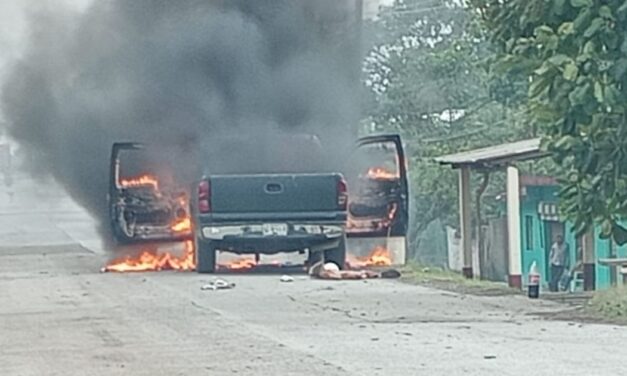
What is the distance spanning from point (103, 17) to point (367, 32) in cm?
762

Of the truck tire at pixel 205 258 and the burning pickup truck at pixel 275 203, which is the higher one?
the burning pickup truck at pixel 275 203

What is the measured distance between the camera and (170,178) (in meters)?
24.3

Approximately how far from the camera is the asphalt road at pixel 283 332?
1144 cm

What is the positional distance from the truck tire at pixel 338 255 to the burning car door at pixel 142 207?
7.77ft

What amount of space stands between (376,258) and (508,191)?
11.5ft

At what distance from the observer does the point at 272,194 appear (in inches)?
853

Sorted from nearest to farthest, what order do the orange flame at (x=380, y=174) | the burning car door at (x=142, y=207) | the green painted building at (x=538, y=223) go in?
the burning car door at (x=142, y=207), the orange flame at (x=380, y=174), the green painted building at (x=538, y=223)

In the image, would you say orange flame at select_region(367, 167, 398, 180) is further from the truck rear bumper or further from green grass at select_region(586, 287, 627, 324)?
green grass at select_region(586, 287, 627, 324)

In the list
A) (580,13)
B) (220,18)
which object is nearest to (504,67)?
(580,13)

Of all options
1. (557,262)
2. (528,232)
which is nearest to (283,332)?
(557,262)

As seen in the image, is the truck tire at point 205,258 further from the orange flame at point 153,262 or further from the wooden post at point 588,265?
the wooden post at point 588,265

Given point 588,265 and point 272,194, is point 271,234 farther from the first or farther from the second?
point 588,265

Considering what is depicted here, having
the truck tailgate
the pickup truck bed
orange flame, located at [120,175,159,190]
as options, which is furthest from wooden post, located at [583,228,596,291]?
orange flame, located at [120,175,159,190]

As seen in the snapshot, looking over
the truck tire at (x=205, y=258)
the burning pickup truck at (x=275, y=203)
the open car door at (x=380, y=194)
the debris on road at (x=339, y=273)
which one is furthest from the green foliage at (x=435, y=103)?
the debris on road at (x=339, y=273)
